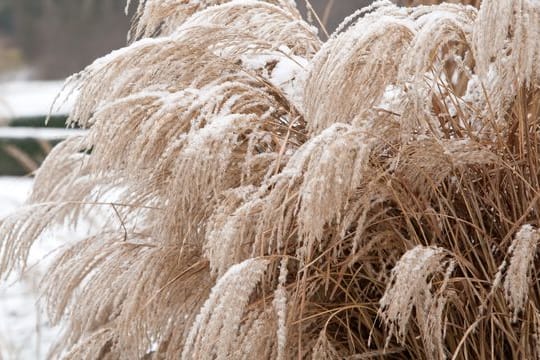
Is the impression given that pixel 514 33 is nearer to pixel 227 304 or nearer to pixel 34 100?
pixel 227 304

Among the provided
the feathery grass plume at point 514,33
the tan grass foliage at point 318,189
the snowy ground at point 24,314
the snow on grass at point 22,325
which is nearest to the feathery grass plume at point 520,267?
the tan grass foliage at point 318,189

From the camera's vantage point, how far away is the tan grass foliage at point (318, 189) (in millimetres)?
1629

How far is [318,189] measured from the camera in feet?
4.98

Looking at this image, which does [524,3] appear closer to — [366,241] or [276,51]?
[366,241]

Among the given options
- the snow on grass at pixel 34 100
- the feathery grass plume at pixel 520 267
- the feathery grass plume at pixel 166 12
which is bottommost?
the snow on grass at pixel 34 100

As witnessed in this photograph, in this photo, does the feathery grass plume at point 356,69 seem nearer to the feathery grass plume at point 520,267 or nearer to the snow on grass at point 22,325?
the feathery grass plume at point 520,267

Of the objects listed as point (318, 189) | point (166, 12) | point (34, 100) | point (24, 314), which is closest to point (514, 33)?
point (318, 189)

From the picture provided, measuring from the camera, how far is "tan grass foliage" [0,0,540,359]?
163 centimetres

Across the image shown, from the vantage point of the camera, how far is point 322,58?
1772 mm

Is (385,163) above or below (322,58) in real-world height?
below

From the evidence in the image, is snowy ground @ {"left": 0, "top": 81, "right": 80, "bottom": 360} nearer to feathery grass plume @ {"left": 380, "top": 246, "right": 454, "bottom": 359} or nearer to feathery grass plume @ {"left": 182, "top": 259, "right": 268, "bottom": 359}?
feathery grass plume @ {"left": 182, "top": 259, "right": 268, "bottom": 359}

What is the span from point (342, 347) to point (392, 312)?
434 mm

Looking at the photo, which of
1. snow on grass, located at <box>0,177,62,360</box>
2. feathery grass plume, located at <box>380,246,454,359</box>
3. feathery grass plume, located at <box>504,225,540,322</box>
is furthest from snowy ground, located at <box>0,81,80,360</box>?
feathery grass plume, located at <box>504,225,540,322</box>

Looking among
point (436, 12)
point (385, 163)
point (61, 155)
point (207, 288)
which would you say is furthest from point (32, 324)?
point (436, 12)
